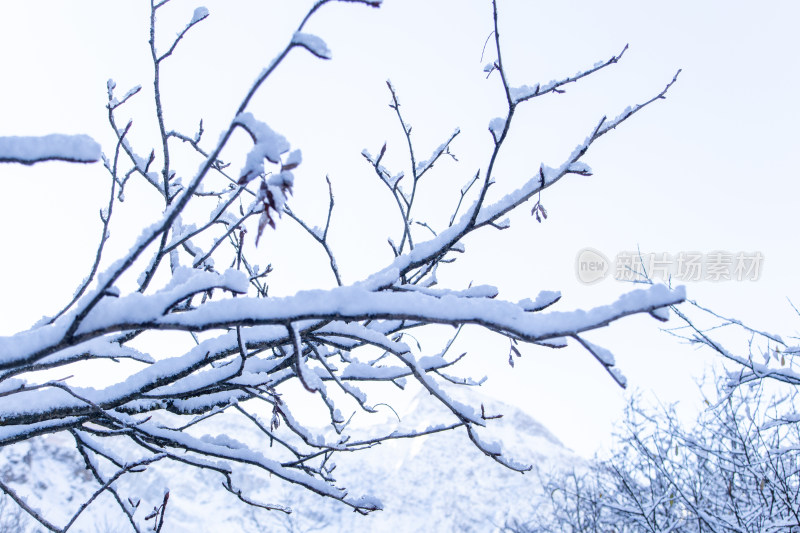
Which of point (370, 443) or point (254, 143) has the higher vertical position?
point (254, 143)

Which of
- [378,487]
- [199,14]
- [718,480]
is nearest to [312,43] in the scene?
[199,14]

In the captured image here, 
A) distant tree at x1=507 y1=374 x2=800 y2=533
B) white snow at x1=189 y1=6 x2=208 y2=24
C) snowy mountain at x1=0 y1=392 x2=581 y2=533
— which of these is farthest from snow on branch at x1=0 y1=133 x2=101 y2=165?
snowy mountain at x1=0 y1=392 x2=581 y2=533

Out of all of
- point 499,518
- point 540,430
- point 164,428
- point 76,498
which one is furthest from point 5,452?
point 540,430

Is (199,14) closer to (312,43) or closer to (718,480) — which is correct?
(312,43)

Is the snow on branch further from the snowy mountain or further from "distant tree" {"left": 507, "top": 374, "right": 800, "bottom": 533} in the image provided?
the snowy mountain

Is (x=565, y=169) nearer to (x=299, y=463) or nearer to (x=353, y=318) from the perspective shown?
(x=353, y=318)

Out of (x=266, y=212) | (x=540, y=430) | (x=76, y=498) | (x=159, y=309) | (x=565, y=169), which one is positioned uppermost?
(x=540, y=430)

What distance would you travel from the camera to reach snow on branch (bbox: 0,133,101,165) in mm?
780

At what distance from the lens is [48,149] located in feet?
2.58

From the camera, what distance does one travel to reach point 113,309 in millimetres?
935

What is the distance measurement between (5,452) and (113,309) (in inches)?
1703

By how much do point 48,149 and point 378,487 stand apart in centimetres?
5079

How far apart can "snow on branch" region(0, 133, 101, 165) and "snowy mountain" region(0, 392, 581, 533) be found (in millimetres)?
40600

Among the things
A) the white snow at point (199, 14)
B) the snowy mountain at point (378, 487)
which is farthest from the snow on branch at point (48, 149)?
the snowy mountain at point (378, 487)
